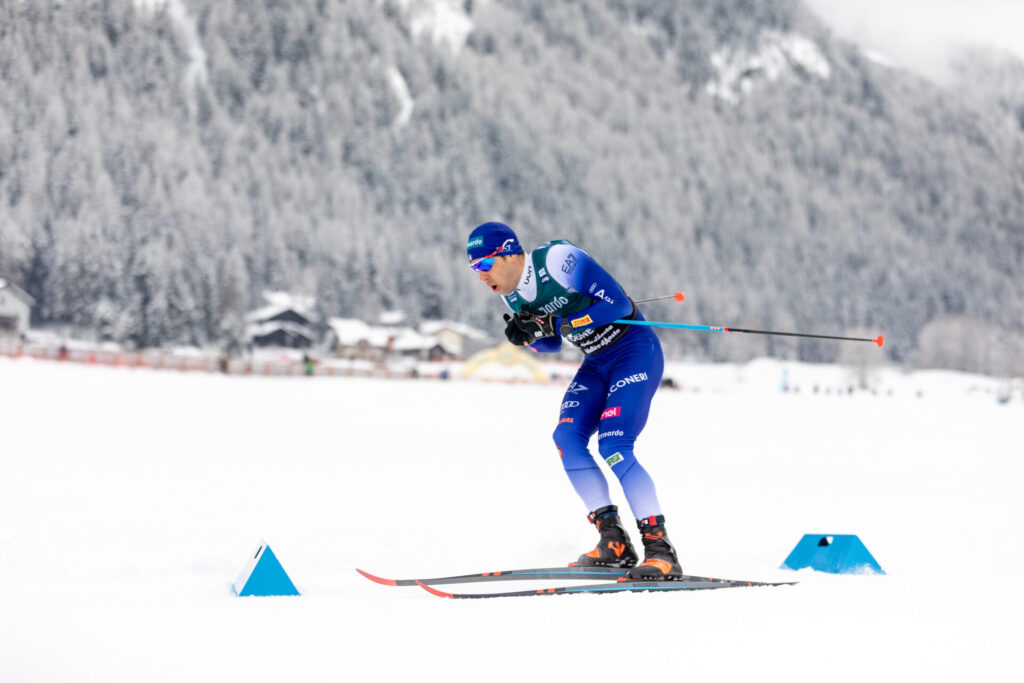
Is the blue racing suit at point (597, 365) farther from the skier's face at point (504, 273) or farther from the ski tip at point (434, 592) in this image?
the ski tip at point (434, 592)

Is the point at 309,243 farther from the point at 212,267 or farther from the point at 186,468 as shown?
the point at 186,468

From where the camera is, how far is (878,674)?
7.71 ft

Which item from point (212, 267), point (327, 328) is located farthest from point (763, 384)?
point (212, 267)

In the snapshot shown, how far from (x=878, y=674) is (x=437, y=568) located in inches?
107

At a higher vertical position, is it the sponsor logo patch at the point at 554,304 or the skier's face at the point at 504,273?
the skier's face at the point at 504,273

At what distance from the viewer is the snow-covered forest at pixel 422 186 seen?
228 ft

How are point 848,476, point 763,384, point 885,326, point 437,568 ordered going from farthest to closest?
1. point 885,326
2. point 763,384
3. point 848,476
4. point 437,568

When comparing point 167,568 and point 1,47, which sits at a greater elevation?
point 1,47

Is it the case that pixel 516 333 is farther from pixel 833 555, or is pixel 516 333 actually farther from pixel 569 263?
pixel 833 555

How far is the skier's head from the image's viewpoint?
13.2ft

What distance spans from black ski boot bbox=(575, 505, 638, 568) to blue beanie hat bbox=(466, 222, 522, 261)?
148cm

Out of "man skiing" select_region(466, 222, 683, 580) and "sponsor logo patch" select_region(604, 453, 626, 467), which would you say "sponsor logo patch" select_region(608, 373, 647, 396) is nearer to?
"man skiing" select_region(466, 222, 683, 580)

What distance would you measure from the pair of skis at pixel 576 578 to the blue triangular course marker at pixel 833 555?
0.76 m

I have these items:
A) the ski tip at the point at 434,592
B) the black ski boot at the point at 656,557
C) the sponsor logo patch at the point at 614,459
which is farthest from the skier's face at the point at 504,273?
the ski tip at the point at 434,592
